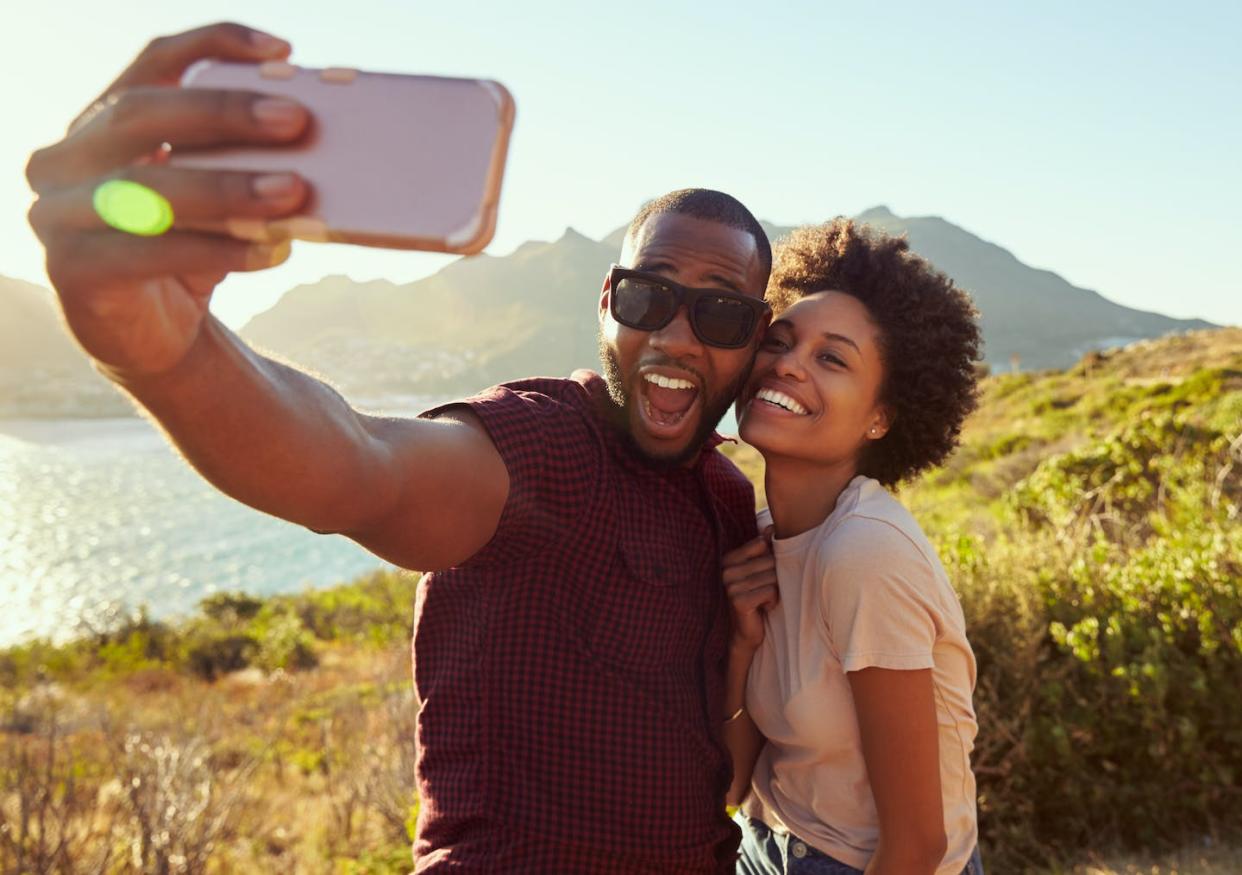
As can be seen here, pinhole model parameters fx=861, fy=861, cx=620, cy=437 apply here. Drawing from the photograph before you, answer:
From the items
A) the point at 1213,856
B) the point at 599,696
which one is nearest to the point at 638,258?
the point at 599,696

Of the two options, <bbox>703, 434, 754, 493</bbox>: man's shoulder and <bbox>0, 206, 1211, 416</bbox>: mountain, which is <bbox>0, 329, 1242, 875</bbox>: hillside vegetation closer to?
<bbox>703, 434, 754, 493</bbox>: man's shoulder

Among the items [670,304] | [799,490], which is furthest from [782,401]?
[670,304]

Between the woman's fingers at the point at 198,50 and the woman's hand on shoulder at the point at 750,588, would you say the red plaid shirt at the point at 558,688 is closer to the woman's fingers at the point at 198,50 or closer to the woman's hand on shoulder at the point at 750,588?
the woman's hand on shoulder at the point at 750,588

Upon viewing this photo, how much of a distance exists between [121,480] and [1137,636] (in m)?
110

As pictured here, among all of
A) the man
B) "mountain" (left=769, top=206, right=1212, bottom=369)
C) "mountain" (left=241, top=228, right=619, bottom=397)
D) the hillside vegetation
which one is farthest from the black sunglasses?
"mountain" (left=769, top=206, right=1212, bottom=369)

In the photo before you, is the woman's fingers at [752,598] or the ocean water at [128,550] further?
the ocean water at [128,550]

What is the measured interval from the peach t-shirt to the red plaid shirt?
259mm

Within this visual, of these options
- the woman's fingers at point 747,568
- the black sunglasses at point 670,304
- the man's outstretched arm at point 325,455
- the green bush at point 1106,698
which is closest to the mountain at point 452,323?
the green bush at point 1106,698

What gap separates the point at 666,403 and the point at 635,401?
82 millimetres

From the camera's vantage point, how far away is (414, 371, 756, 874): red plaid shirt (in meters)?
1.63

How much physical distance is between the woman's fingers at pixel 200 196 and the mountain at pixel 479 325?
155ft

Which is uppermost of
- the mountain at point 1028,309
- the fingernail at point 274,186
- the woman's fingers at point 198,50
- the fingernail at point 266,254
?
the mountain at point 1028,309

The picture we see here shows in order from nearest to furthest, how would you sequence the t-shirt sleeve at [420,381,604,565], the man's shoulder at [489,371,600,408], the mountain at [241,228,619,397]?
the t-shirt sleeve at [420,381,604,565] → the man's shoulder at [489,371,600,408] → the mountain at [241,228,619,397]

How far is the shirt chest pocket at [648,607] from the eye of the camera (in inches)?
66.7
